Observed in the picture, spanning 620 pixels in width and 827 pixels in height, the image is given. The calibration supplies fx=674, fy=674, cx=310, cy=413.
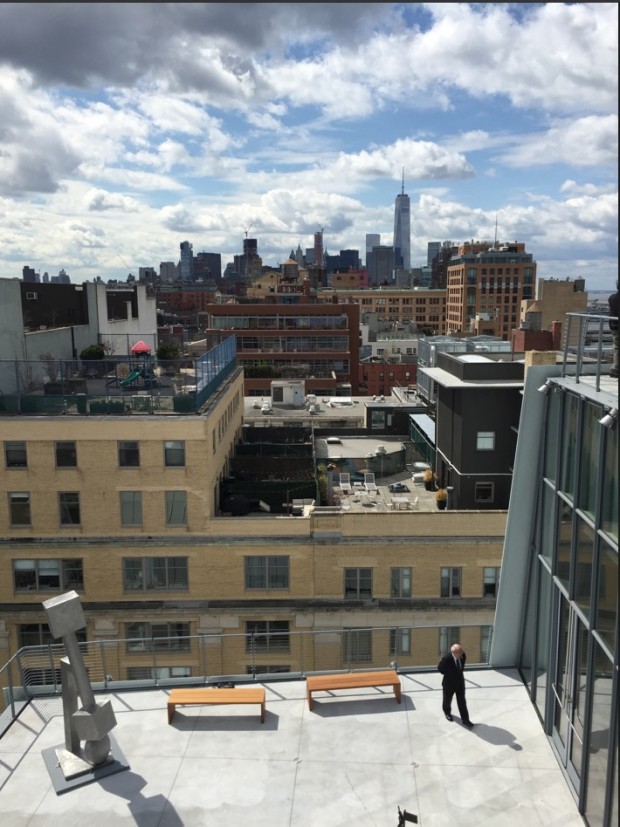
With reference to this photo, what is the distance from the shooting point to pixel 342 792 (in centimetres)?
1139

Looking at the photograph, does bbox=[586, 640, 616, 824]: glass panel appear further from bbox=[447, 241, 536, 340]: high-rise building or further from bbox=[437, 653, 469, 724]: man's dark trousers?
bbox=[447, 241, 536, 340]: high-rise building

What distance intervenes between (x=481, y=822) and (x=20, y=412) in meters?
25.5

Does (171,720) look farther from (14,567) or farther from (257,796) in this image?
(14,567)

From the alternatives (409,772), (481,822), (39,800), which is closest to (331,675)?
(409,772)

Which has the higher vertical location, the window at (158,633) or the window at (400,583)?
the window at (400,583)

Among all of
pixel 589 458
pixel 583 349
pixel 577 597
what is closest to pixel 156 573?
pixel 577 597

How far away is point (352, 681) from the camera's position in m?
14.2

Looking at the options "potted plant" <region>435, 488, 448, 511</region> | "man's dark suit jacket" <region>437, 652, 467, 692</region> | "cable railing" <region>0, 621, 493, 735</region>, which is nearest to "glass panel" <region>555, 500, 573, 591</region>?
"man's dark suit jacket" <region>437, 652, 467, 692</region>

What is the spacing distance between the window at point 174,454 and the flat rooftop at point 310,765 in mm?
15333

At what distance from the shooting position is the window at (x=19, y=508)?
29.8 metres

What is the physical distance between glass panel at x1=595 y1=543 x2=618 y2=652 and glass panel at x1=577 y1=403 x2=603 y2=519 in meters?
0.87

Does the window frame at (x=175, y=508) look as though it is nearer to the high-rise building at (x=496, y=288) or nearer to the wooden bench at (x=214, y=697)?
the wooden bench at (x=214, y=697)

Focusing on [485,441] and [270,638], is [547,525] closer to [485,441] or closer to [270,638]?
[485,441]

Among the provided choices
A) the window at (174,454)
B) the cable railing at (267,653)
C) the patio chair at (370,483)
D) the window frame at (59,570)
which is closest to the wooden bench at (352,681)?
the cable railing at (267,653)
